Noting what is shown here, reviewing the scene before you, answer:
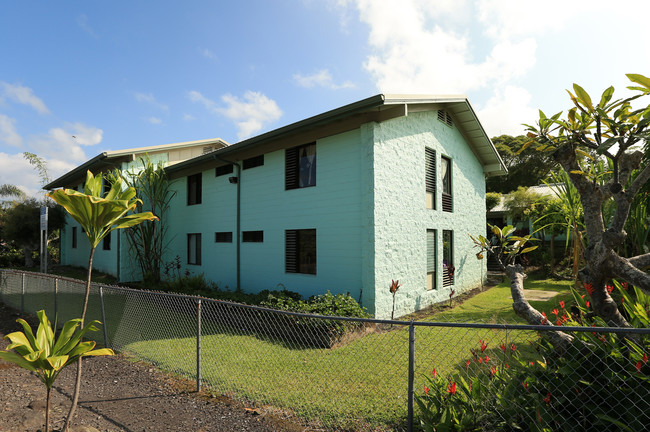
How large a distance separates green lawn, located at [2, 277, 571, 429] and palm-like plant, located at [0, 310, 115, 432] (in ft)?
7.34

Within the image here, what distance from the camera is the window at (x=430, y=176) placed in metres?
11.0

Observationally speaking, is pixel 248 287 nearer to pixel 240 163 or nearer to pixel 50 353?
pixel 240 163

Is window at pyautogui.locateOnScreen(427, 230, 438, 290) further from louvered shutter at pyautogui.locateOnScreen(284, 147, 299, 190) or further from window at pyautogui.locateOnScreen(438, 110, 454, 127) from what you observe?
louvered shutter at pyautogui.locateOnScreen(284, 147, 299, 190)

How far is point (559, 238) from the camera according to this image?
19312 millimetres

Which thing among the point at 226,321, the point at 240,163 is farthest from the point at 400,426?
the point at 240,163

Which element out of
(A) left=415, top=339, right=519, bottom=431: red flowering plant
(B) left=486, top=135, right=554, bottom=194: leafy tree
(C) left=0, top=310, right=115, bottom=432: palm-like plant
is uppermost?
(B) left=486, top=135, right=554, bottom=194: leafy tree

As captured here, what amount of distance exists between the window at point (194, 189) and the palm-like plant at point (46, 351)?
11.6m

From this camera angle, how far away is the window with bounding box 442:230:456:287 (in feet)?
37.9

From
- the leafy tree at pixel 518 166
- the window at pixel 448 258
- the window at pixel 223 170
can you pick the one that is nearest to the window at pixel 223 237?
the window at pixel 223 170

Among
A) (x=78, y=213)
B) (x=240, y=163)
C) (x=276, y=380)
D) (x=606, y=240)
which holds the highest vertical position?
(x=240, y=163)

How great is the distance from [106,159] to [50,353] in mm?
13053

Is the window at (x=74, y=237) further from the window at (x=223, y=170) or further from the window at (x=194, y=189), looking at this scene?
the window at (x=223, y=170)

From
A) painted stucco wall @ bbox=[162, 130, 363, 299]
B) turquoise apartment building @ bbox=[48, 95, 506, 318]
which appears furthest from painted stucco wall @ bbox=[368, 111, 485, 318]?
painted stucco wall @ bbox=[162, 130, 363, 299]

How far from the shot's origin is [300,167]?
10234 millimetres
